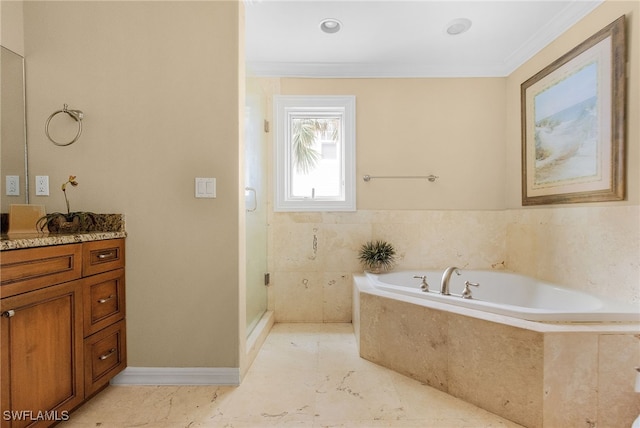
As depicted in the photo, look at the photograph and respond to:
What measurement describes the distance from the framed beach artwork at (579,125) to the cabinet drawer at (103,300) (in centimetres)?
279

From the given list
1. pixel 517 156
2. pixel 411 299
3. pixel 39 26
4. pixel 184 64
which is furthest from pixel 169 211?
pixel 517 156

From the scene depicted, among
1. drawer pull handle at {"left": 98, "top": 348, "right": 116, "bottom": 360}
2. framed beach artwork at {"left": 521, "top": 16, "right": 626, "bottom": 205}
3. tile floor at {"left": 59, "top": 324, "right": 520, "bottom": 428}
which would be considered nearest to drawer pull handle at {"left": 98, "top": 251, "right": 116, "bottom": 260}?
drawer pull handle at {"left": 98, "top": 348, "right": 116, "bottom": 360}

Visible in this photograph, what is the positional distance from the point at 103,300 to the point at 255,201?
114cm

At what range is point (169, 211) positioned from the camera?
165cm

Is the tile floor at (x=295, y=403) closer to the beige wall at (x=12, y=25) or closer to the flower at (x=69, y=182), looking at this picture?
the flower at (x=69, y=182)

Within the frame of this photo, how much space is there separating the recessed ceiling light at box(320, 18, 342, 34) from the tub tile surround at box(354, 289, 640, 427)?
2037 mm

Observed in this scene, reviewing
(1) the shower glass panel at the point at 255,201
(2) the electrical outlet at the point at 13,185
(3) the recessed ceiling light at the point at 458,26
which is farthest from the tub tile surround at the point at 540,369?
(2) the electrical outlet at the point at 13,185

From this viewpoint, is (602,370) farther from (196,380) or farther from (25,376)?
(25,376)

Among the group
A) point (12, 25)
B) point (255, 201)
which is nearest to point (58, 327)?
point (255, 201)

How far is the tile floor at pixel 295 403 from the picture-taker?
4.51 ft

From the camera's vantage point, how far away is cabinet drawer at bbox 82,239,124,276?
55.0 inches

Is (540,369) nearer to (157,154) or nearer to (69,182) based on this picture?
(157,154)

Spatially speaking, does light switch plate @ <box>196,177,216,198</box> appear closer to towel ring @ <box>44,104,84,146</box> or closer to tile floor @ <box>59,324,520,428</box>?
towel ring @ <box>44,104,84,146</box>

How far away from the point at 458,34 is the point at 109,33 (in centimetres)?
229
